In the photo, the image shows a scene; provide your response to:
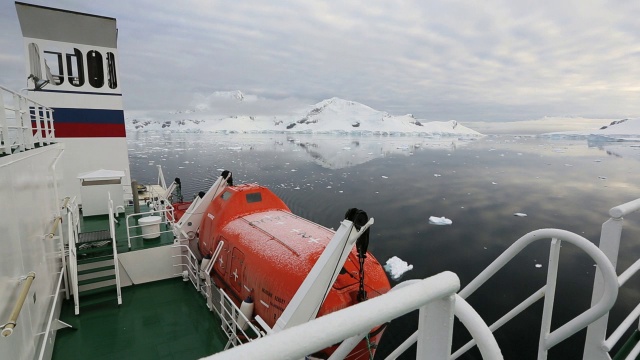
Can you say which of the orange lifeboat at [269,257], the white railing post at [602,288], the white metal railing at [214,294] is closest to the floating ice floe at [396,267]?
the orange lifeboat at [269,257]

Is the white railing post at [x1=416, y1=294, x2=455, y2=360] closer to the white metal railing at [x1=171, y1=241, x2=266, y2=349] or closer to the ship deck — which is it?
the white metal railing at [x1=171, y1=241, x2=266, y2=349]

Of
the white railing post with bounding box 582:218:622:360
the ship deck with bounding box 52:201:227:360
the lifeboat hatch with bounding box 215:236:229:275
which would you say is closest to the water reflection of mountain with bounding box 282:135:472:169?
the ship deck with bounding box 52:201:227:360

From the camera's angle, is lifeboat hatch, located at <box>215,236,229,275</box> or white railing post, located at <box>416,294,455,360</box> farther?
lifeboat hatch, located at <box>215,236,229,275</box>

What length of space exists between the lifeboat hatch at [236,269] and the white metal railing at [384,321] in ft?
17.4

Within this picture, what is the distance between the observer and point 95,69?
10359 mm

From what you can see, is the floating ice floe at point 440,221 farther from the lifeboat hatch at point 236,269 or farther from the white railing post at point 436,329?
the white railing post at point 436,329

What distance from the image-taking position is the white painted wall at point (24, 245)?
2.67m

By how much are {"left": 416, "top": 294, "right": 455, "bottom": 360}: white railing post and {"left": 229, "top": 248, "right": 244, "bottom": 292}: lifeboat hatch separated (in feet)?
17.3

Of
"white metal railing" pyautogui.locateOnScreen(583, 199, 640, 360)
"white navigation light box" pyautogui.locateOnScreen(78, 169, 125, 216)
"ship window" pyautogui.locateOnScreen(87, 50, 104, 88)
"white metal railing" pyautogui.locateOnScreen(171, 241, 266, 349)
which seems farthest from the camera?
"ship window" pyautogui.locateOnScreen(87, 50, 104, 88)

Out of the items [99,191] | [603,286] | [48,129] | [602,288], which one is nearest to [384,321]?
[603,286]

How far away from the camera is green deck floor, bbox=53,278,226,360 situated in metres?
5.43

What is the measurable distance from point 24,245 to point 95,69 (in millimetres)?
9091

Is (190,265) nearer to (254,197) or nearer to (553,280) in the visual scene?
(254,197)

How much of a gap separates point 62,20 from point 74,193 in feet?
16.8
